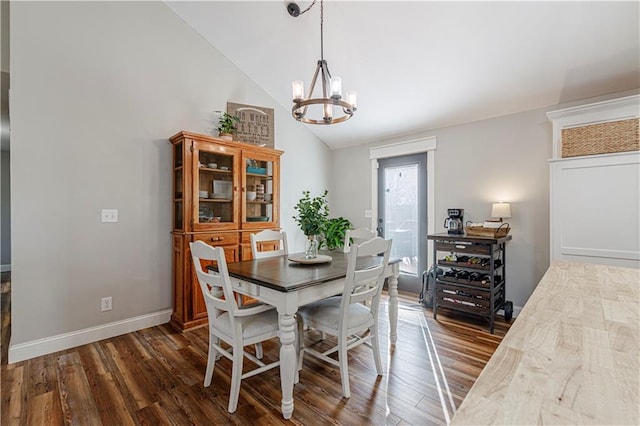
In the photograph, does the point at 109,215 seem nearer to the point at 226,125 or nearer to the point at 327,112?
the point at 226,125

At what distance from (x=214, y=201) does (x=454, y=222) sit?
271cm

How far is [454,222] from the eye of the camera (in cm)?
340

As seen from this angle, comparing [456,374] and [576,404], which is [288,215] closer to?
[456,374]

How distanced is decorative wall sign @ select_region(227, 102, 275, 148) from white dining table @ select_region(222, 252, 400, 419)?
6.59 ft

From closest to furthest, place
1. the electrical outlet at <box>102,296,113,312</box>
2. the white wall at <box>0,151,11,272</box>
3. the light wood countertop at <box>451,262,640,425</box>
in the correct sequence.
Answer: the light wood countertop at <box>451,262,640,425</box> → the electrical outlet at <box>102,296,113,312</box> → the white wall at <box>0,151,11,272</box>

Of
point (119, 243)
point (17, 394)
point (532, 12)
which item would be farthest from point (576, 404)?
point (119, 243)

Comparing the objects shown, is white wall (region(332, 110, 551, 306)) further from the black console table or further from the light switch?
the light switch

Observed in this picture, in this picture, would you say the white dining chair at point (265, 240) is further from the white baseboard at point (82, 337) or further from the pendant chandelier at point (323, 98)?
the white baseboard at point (82, 337)

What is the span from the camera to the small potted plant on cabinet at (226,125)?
332 cm

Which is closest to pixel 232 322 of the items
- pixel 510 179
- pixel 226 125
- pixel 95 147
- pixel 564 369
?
pixel 564 369

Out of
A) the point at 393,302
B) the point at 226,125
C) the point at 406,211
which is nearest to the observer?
the point at 393,302

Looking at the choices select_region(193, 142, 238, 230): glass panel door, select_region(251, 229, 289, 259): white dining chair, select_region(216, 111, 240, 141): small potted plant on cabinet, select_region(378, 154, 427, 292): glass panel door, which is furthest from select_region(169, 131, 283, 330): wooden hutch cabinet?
select_region(378, 154, 427, 292): glass panel door

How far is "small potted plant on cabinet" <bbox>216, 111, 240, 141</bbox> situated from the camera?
131 inches

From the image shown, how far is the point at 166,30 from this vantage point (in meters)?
3.15
